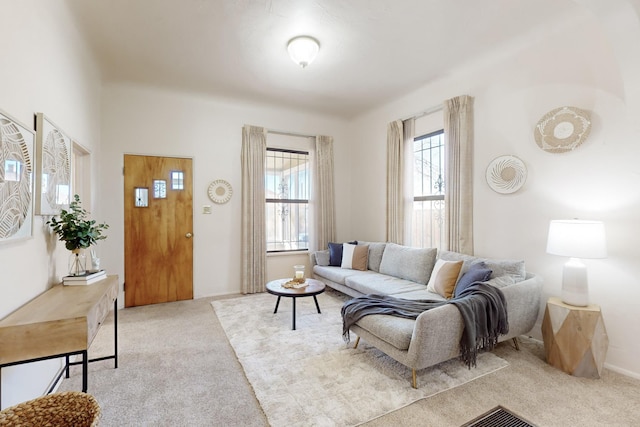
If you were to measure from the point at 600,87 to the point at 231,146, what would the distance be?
435 cm

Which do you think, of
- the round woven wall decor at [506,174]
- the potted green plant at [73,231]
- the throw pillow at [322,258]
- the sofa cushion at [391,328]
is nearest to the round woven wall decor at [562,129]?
the round woven wall decor at [506,174]

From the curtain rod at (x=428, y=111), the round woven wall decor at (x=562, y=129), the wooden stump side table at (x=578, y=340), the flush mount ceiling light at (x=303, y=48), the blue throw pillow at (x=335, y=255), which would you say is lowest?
the wooden stump side table at (x=578, y=340)

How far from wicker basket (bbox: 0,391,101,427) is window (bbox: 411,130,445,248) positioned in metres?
3.78

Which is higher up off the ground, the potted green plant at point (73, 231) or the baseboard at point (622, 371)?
the potted green plant at point (73, 231)

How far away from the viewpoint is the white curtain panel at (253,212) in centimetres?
474

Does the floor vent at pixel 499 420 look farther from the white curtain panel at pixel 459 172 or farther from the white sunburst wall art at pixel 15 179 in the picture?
the white sunburst wall art at pixel 15 179

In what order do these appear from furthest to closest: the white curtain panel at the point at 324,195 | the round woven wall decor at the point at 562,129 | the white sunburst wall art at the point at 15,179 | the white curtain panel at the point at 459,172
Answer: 1. the white curtain panel at the point at 324,195
2. the white curtain panel at the point at 459,172
3. the round woven wall decor at the point at 562,129
4. the white sunburst wall art at the point at 15,179

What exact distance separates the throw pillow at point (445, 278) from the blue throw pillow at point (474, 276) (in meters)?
0.14

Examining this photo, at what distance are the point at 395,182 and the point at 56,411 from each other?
4.21 m

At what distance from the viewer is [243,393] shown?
2160 mm

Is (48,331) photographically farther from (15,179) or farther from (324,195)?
(324,195)

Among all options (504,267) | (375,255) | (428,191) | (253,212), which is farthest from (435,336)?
(253,212)

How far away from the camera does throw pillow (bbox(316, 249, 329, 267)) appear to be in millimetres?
4887

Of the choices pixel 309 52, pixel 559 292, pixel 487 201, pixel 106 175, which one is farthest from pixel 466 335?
pixel 106 175
